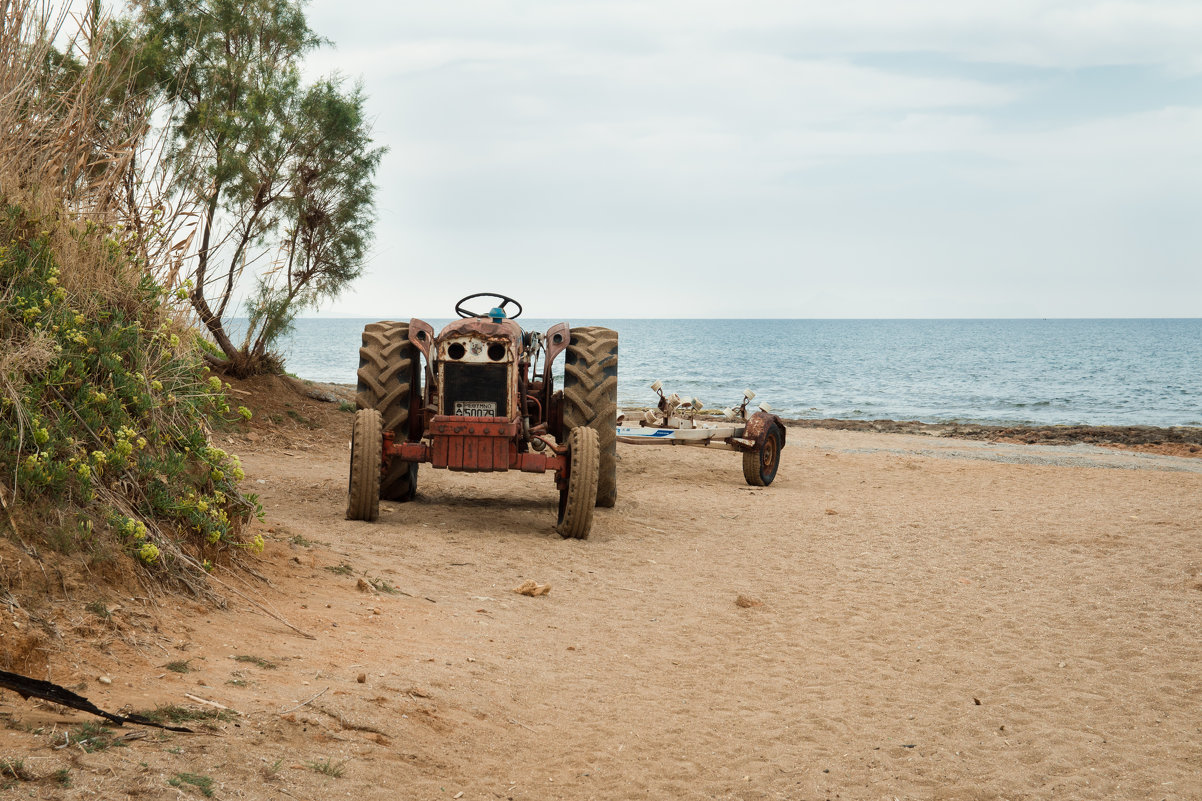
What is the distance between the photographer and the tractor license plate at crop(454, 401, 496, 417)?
28.6 ft

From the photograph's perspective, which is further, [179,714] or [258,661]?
[258,661]

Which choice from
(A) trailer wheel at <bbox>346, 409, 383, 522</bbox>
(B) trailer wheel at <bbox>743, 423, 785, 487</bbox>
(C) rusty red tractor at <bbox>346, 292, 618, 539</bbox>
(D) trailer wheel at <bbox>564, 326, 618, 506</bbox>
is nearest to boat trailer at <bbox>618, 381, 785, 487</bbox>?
(B) trailer wheel at <bbox>743, 423, 785, 487</bbox>

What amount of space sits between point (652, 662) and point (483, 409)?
362 cm

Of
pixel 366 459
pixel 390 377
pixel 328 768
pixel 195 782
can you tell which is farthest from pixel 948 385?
pixel 195 782

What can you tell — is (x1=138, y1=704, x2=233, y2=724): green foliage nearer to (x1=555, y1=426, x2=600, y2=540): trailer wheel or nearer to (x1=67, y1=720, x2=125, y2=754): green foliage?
(x1=67, y1=720, x2=125, y2=754): green foliage

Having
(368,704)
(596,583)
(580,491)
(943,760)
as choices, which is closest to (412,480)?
(580,491)

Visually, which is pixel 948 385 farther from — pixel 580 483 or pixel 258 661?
pixel 258 661

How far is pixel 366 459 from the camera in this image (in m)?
8.40

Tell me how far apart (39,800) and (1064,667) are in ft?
17.6

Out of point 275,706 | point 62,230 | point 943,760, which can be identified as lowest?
point 943,760

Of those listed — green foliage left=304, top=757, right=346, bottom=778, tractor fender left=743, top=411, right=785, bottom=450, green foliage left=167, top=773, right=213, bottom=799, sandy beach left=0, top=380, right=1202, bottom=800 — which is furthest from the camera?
tractor fender left=743, top=411, right=785, bottom=450

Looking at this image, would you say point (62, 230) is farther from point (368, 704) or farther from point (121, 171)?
point (368, 704)

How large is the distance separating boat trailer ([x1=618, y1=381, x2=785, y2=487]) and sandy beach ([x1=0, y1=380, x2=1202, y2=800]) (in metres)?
1.74

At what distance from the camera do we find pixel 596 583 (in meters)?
7.41
